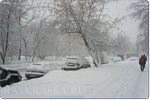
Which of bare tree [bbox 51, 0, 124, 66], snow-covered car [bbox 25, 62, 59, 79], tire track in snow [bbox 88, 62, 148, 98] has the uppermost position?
bare tree [bbox 51, 0, 124, 66]

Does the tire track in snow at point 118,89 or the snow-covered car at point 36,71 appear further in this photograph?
the snow-covered car at point 36,71

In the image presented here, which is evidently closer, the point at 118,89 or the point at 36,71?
the point at 118,89

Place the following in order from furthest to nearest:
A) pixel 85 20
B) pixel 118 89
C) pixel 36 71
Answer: pixel 85 20
pixel 36 71
pixel 118 89

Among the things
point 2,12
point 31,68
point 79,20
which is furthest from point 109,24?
point 2,12

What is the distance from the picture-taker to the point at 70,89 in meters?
4.87

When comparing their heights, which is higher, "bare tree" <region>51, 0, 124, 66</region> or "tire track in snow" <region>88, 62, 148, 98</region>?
"bare tree" <region>51, 0, 124, 66</region>

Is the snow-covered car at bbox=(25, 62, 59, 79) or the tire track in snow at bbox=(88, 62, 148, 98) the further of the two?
the snow-covered car at bbox=(25, 62, 59, 79)

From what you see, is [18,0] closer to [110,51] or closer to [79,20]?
[79,20]

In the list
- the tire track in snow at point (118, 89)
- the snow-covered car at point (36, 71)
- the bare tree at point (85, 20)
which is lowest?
the tire track in snow at point (118, 89)

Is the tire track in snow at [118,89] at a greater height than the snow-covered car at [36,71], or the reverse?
the snow-covered car at [36,71]

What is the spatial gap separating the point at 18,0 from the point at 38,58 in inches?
505

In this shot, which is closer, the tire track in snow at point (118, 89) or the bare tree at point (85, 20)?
the tire track in snow at point (118, 89)

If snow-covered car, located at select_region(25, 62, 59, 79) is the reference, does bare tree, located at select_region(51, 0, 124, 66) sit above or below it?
above

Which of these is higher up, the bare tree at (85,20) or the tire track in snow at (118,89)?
the bare tree at (85,20)
